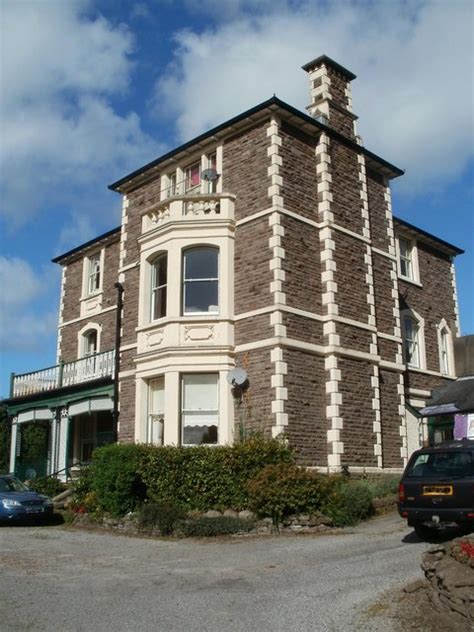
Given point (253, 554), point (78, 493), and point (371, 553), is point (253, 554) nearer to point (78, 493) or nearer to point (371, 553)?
point (371, 553)

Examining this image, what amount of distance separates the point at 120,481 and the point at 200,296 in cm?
572

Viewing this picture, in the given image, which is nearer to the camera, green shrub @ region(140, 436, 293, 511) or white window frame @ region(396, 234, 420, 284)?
green shrub @ region(140, 436, 293, 511)

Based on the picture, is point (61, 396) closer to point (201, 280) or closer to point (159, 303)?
point (159, 303)

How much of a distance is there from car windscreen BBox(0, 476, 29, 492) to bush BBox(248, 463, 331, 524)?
7.74 m

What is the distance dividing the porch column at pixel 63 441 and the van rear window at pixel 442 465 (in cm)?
1514

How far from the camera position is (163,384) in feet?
64.2

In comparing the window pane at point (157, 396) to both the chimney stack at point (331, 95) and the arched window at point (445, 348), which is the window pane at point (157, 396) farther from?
the arched window at point (445, 348)

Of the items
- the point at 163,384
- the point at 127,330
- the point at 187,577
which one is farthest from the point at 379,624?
the point at 127,330

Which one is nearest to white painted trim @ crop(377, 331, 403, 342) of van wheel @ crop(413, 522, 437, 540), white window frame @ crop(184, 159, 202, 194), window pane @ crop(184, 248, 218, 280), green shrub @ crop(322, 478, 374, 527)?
window pane @ crop(184, 248, 218, 280)

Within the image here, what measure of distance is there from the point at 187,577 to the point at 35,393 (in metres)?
17.4

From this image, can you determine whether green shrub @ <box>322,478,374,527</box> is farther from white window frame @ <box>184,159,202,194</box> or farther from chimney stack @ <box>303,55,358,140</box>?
chimney stack @ <box>303,55,358,140</box>

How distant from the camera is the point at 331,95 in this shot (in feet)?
73.4

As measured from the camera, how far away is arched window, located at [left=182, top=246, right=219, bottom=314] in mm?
19344

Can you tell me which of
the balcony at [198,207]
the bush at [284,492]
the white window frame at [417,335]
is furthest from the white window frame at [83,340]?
the bush at [284,492]
